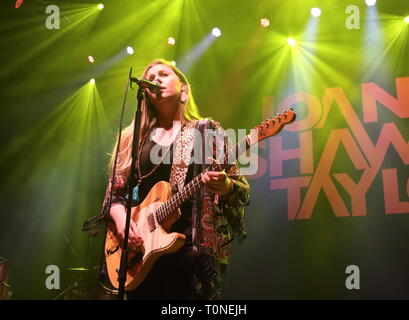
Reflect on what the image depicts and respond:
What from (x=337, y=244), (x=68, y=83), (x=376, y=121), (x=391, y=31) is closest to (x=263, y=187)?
(x=337, y=244)

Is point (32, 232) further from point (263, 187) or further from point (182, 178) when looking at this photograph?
point (182, 178)

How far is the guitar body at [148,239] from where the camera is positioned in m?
2.35

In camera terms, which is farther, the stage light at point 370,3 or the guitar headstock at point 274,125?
the stage light at point 370,3

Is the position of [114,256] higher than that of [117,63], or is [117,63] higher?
[117,63]

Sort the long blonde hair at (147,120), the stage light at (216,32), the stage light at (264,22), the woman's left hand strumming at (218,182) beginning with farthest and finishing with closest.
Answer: the stage light at (216,32)
the stage light at (264,22)
the long blonde hair at (147,120)
the woman's left hand strumming at (218,182)

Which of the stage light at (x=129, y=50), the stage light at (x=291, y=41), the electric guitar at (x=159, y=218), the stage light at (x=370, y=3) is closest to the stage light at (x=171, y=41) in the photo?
the stage light at (x=129, y=50)

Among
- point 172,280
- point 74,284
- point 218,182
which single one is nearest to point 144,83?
point 218,182

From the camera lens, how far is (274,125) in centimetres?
256

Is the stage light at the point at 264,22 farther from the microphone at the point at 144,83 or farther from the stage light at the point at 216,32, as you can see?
the microphone at the point at 144,83

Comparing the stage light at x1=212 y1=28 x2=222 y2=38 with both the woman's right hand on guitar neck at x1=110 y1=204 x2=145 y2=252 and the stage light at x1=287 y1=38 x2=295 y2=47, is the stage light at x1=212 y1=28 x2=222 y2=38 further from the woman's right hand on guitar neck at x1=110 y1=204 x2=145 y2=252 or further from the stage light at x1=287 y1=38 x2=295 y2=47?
the woman's right hand on guitar neck at x1=110 y1=204 x2=145 y2=252

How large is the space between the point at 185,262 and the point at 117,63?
3.56 m

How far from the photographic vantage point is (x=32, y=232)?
5309 millimetres

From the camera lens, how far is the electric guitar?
2387 millimetres

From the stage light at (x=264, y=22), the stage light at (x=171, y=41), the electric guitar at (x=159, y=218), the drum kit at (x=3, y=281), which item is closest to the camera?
the electric guitar at (x=159, y=218)
